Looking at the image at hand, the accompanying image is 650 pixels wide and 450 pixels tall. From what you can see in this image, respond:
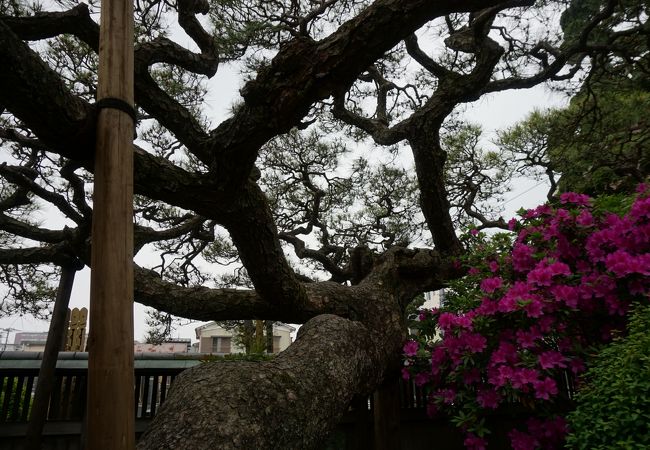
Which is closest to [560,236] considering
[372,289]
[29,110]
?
[372,289]

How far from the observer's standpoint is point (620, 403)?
1.39 metres

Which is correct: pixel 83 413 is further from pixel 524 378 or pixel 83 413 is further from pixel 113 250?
pixel 524 378

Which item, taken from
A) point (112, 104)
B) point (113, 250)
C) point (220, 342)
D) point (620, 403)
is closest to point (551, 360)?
point (620, 403)

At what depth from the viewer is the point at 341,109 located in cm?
485

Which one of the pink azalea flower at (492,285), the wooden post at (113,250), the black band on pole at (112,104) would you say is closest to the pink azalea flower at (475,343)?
the pink azalea flower at (492,285)

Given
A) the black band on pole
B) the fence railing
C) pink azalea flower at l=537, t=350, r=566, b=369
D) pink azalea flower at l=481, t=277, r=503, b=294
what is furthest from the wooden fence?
the black band on pole

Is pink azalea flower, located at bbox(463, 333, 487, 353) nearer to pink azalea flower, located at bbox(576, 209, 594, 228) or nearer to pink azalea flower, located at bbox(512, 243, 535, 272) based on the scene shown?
pink azalea flower, located at bbox(512, 243, 535, 272)

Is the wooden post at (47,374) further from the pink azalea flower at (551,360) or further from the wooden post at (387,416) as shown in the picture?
the pink azalea flower at (551,360)

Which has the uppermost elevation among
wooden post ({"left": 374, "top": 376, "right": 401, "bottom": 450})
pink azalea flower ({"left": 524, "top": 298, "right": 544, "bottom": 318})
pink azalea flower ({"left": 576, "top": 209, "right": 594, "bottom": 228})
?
pink azalea flower ({"left": 576, "top": 209, "right": 594, "bottom": 228})

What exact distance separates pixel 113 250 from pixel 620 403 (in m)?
1.69

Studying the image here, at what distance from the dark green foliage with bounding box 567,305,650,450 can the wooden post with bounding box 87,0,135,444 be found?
1.46 m

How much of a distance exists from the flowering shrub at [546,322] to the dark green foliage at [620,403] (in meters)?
0.55

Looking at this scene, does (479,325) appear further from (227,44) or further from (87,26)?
(227,44)

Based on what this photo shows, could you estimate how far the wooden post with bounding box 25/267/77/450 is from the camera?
9.75 ft
